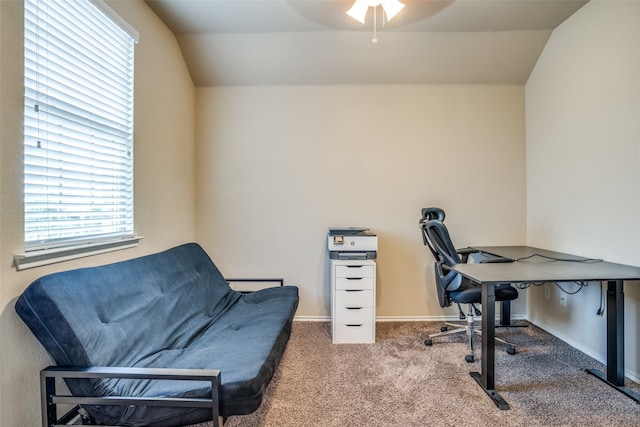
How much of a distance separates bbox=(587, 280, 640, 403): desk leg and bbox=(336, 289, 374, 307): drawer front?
1575 mm

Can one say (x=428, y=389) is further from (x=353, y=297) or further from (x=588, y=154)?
(x=588, y=154)

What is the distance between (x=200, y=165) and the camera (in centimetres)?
315

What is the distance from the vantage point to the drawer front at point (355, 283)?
2.66 meters

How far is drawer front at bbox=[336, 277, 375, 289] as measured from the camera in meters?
2.66

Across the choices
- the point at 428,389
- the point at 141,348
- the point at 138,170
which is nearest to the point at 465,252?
the point at 428,389

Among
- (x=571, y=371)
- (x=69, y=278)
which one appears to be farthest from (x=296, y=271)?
(x=571, y=371)

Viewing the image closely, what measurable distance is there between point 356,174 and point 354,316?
140 cm

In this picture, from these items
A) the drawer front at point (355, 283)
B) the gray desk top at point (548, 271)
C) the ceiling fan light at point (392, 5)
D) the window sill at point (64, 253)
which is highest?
the ceiling fan light at point (392, 5)

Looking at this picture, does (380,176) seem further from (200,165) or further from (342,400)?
(342,400)

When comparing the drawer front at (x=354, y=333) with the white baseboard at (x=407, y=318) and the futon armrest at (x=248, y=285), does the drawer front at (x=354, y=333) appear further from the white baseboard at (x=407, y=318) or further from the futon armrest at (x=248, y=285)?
the futon armrest at (x=248, y=285)

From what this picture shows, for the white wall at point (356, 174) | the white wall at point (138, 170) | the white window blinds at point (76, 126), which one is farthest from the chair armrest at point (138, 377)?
the white wall at point (356, 174)

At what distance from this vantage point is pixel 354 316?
265 centimetres

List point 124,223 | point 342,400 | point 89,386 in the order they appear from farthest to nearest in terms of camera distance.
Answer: point 124,223, point 342,400, point 89,386

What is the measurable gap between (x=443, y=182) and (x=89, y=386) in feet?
10.2
